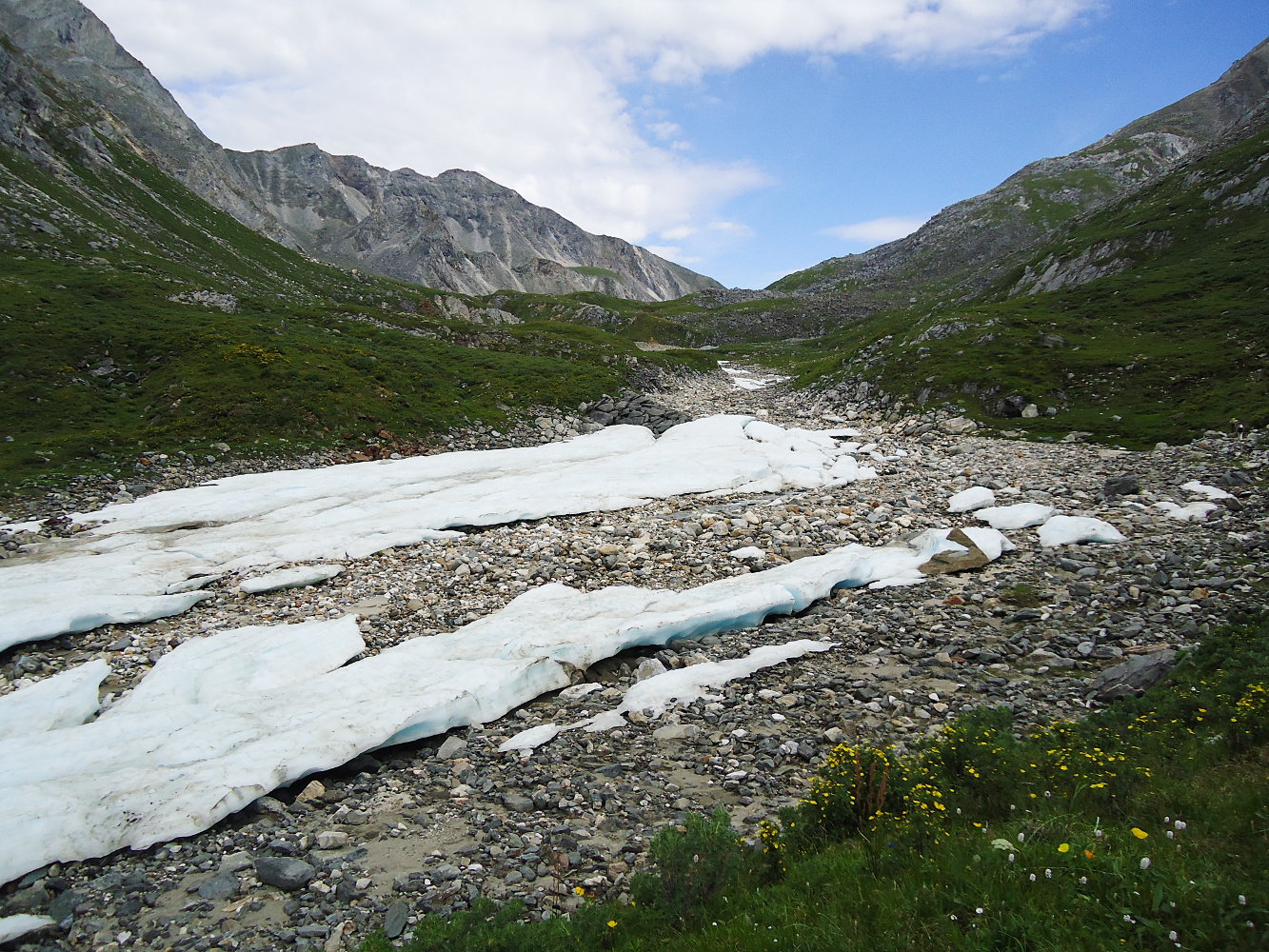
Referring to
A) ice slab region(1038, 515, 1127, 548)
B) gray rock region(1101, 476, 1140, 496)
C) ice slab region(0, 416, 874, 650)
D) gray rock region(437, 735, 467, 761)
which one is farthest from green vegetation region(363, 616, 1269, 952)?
ice slab region(0, 416, 874, 650)

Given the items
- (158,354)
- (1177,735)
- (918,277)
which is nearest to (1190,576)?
(1177,735)

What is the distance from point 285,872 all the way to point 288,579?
39.8ft

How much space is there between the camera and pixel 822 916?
5.10 meters

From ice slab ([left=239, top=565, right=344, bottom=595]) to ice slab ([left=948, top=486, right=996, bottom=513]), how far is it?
22.3m

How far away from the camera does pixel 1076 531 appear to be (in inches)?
696

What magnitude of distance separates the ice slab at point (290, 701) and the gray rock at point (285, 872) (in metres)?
1.51

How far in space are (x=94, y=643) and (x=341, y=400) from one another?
26028 mm

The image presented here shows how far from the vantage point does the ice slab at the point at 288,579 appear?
1728cm

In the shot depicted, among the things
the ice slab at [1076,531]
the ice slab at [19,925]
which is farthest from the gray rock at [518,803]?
the ice slab at [1076,531]

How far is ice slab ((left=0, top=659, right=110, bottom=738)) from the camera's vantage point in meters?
10.4

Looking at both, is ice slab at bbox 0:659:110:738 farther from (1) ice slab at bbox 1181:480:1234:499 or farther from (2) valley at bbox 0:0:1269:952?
(1) ice slab at bbox 1181:480:1234:499

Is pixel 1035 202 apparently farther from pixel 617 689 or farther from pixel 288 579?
pixel 288 579

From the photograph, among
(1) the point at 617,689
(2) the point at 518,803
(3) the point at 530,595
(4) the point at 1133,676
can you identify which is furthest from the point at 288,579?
(4) the point at 1133,676

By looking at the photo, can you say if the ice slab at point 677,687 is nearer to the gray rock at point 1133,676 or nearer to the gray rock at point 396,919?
the gray rock at point 396,919
